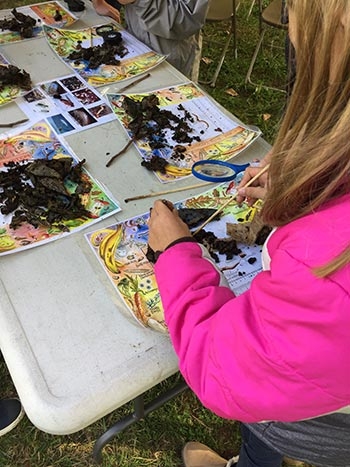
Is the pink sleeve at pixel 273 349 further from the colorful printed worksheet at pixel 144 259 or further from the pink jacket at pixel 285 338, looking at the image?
the colorful printed worksheet at pixel 144 259

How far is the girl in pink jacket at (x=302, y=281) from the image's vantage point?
57 cm

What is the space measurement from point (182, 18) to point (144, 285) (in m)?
1.15

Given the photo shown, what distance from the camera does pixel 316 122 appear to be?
24.0 inches

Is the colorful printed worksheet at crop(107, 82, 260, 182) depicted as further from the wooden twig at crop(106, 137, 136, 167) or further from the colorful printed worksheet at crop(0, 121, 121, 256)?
the colorful printed worksheet at crop(0, 121, 121, 256)

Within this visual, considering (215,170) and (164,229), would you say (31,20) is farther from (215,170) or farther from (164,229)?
(164,229)

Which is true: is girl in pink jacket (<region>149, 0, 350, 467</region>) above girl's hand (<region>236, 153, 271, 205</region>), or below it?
above

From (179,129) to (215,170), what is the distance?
8.0 inches

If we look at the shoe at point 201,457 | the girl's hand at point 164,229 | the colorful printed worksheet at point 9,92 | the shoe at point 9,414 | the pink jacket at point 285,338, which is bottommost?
the shoe at point 9,414

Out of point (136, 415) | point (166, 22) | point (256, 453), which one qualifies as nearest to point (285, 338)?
point (256, 453)

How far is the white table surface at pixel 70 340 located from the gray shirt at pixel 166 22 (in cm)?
89

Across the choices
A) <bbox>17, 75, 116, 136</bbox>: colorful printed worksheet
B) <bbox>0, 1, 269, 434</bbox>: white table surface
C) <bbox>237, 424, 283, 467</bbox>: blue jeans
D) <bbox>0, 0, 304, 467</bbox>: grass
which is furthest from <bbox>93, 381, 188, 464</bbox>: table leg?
<bbox>17, 75, 116, 136</bbox>: colorful printed worksheet

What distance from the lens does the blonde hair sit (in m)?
0.57

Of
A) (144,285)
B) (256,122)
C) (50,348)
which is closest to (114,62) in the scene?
(144,285)

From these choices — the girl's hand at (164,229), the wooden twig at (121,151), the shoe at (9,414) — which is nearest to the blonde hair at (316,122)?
the girl's hand at (164,229)
